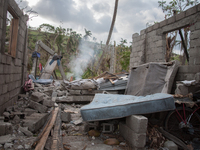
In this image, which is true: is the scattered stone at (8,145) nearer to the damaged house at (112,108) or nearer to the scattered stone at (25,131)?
the damaged house at (112,108)

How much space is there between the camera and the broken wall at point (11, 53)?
441cm

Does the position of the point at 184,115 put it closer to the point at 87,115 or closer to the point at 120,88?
the point at 87,115

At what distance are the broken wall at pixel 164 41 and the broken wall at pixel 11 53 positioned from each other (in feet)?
18.2

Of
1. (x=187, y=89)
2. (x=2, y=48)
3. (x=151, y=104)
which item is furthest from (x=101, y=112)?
(x=2, y=48)

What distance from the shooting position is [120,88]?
725 cm

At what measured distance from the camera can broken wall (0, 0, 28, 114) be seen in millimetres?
4406

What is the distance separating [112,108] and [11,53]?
170 inches

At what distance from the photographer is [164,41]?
23.4 ft

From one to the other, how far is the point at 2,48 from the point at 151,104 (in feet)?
13.6

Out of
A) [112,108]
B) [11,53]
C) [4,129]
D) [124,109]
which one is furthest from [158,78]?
[11,53]

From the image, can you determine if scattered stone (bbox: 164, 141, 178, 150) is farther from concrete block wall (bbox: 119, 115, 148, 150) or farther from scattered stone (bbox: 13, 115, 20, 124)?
scattered stone (bbox: 13, 115, 20, 124)

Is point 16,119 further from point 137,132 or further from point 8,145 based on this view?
point 137,132

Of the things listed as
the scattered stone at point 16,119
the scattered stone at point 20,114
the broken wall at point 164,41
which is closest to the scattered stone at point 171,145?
the broken wall at point 164,41

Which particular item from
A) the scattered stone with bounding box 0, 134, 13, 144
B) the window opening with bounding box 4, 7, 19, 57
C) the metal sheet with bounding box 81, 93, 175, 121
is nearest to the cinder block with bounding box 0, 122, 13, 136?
the scattered stone with bounding box 0, 134, 13, 144
